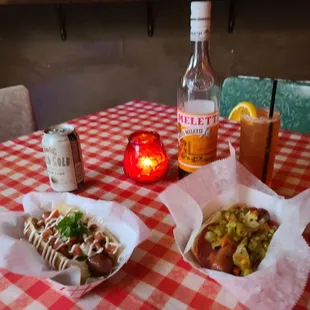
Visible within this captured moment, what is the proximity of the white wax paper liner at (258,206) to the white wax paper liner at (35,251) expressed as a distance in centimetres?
7

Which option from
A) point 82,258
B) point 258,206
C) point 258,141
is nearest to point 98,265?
point 82,258

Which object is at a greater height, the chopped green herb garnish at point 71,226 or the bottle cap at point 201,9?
the bottle cap at point 201,9

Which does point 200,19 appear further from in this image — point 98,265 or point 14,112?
point 14,112

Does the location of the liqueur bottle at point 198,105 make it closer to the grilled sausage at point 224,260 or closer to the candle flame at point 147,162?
the candle flame at point 147,162

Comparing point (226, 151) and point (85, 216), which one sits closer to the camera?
point (85, 216)

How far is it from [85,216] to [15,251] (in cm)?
13

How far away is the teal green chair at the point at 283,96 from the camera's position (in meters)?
1.17

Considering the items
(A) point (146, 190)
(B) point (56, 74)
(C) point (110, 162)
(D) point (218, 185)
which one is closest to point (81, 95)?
(B) point (56, 74)

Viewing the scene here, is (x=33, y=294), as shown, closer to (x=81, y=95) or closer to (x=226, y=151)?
(x=226, y=151)

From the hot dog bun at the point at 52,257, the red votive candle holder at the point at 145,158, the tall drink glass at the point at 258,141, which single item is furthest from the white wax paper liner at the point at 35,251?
the tall drink glass at the point at 258,141

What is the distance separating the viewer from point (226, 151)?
0.86m

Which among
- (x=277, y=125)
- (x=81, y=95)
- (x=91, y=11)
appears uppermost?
(x=91, y=11)

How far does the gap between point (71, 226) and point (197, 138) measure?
0.94 ft

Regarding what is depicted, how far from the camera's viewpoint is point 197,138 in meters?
0.64
